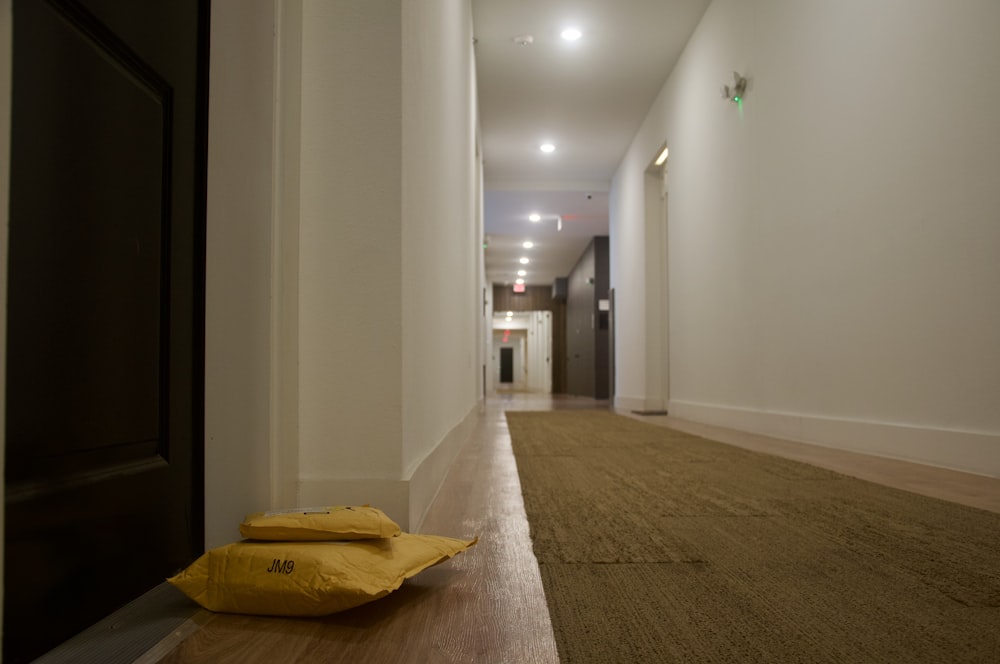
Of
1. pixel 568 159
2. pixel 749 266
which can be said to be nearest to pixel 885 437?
pixel 749 266

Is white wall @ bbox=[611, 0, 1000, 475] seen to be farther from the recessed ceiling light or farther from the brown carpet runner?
the recessed ceiling light

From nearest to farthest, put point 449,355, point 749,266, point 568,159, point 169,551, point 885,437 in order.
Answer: point 169,551
point 885,437
point 449,355
point 749,266
point 568,159

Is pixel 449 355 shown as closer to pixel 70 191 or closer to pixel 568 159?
pixel 70 191

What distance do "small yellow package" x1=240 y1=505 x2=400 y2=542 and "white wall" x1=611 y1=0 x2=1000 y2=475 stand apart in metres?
2.18

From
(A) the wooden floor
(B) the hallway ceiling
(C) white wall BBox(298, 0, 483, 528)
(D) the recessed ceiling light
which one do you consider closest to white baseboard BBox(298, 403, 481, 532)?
(C) white wall BBox(298, 0, 483, 528)

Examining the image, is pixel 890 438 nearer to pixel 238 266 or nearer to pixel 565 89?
pixel 238 266

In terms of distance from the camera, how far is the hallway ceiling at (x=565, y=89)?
210 inches

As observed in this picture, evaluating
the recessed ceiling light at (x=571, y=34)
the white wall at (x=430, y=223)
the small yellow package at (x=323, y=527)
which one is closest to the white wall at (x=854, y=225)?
the recessed ceiling light at (x=571, y=34)

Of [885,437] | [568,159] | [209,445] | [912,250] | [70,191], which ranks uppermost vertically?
[568,159]

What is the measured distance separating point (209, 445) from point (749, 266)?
3.82m

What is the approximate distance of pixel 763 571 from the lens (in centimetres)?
116

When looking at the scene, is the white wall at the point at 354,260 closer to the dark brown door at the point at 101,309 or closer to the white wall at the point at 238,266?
the white wall at the point at 238,266

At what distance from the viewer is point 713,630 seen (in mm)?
879

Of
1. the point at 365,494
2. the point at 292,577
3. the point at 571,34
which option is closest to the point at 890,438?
the point at 365,494
